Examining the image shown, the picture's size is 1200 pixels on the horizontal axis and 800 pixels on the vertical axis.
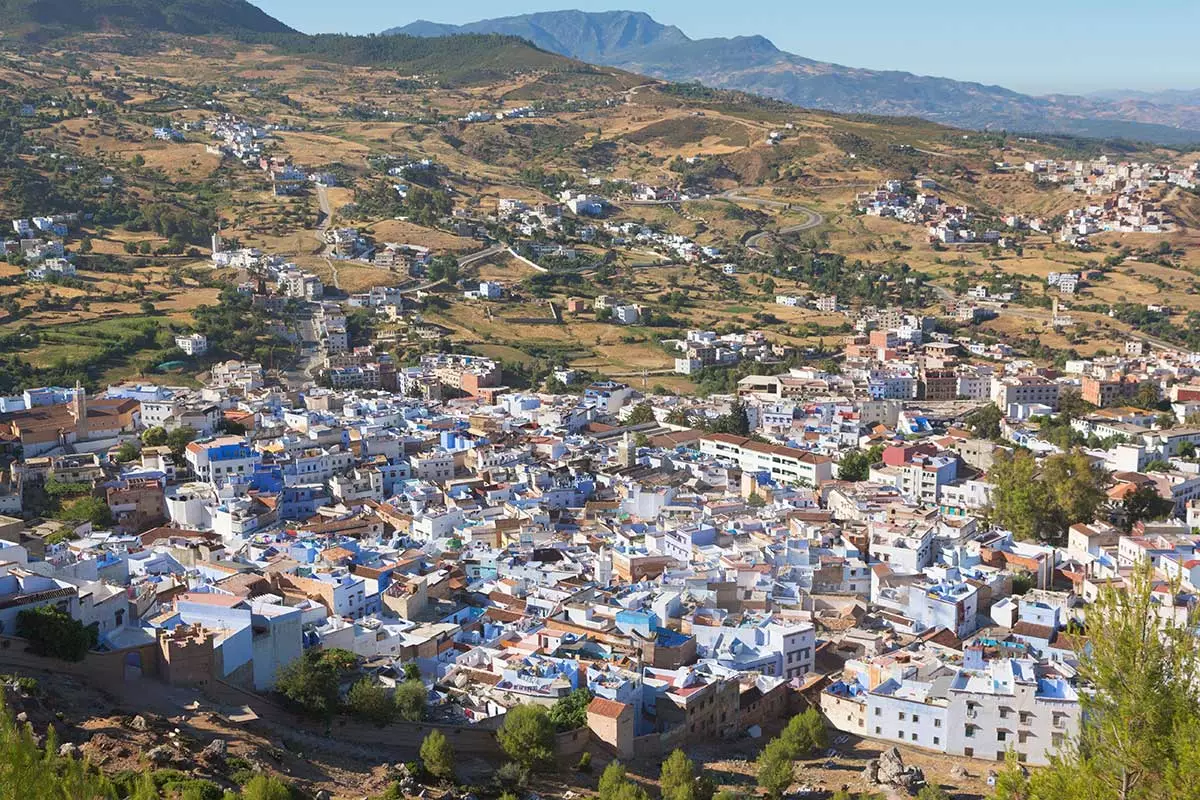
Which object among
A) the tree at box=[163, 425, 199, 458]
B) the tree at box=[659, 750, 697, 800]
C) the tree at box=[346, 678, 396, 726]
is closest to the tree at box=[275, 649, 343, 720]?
the tree at box=[346, 678, 396, 726]

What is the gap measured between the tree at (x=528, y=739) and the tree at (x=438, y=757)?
2.05 feet

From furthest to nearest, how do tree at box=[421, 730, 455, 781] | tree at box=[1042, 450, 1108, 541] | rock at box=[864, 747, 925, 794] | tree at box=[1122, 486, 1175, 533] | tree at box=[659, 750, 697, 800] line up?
1. tree at box=[1122, 486, 1175, 533]
2. tree at box=[1042, 450, 1108, 541]
3. rock at box=[864, 747, 925, 794]
4. tree at box=[421, 730, 455, 781]
5. tree at box=[659, 750, 697, 800]

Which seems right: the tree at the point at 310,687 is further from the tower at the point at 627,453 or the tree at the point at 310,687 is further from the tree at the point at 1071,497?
the tree at the point at 1071,497

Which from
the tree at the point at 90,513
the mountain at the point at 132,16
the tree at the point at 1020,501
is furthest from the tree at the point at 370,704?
the mountain at the point at 132,16

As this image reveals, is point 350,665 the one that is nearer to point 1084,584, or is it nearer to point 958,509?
point 1084,584

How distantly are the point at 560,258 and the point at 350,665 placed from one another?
35.0 meters

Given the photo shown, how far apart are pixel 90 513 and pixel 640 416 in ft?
40.7

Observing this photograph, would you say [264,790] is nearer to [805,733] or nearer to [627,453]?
[805,733]

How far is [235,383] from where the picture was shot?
28.9 m

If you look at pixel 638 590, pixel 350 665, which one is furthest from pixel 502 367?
pixel 350 665

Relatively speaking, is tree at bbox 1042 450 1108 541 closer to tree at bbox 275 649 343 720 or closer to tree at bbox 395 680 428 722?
tree at bbox 395 680 428 722

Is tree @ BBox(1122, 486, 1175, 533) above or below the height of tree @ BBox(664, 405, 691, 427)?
above

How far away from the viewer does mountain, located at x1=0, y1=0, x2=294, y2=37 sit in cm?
8125

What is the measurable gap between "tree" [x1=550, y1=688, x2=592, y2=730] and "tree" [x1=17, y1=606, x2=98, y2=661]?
4531 mm
